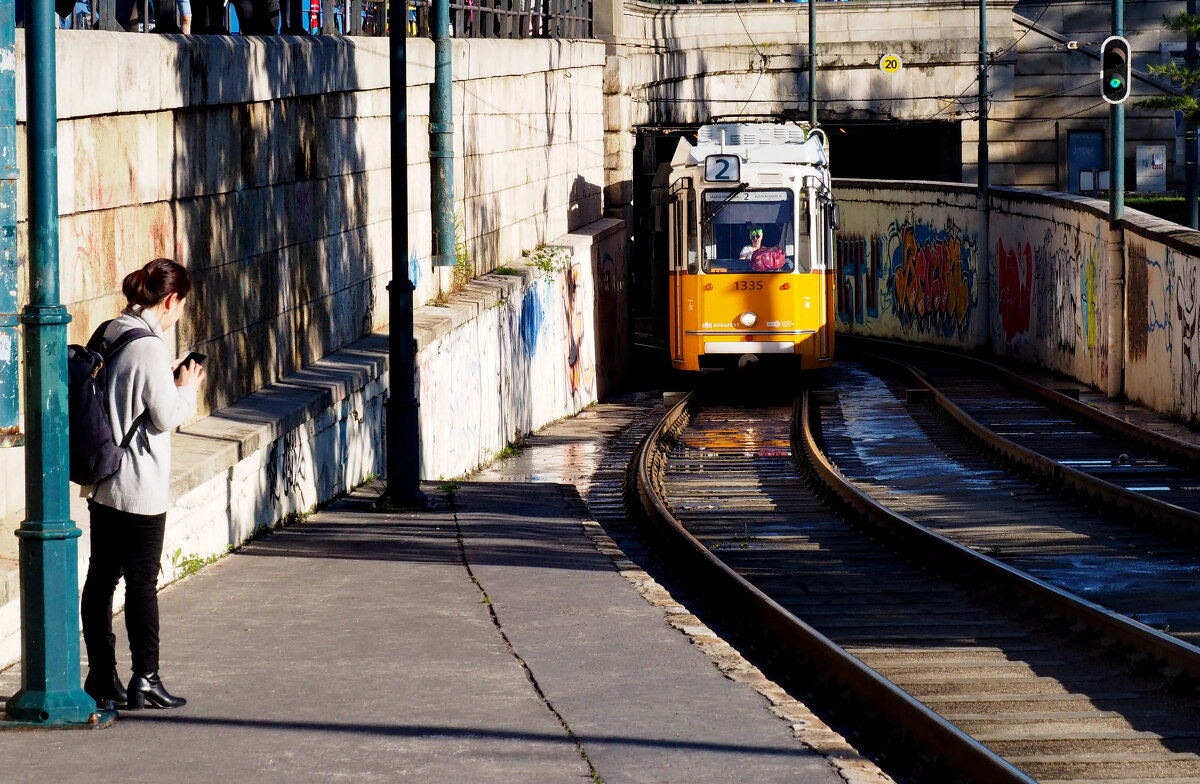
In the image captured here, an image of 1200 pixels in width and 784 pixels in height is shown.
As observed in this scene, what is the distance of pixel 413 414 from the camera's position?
13.5m

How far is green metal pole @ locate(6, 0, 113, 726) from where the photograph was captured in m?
6.20

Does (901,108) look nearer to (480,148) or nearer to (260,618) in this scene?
(480,148)

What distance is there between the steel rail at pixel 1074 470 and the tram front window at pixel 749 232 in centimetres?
309

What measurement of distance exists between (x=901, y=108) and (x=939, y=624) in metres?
32.2

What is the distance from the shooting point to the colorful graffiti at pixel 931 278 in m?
35.2

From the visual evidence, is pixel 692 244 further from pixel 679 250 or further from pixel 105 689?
pixel 105 689

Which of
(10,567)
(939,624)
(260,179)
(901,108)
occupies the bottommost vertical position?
(939,624)

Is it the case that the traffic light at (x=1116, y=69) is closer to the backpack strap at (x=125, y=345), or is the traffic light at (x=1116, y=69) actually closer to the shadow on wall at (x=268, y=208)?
the shadow on wall at (x=268, y=208)

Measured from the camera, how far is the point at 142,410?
6.50 m

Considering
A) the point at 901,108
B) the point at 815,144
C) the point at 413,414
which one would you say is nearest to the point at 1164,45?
the point at 901,108

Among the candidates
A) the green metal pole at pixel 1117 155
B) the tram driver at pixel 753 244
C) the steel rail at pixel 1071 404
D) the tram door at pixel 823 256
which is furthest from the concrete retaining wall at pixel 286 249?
the green metal pole at pixel 1117 155

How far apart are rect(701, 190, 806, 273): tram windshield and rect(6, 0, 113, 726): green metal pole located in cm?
1947

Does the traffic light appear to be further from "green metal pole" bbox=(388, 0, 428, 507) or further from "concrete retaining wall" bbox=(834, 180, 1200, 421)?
"green metal pole" bbox=(388, 0, 428, 507)

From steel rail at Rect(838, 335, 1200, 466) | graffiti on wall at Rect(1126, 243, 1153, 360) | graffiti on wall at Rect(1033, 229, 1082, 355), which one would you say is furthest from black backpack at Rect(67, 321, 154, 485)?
graffiti on wall at Rect(1033, 229, 1082, 355)
